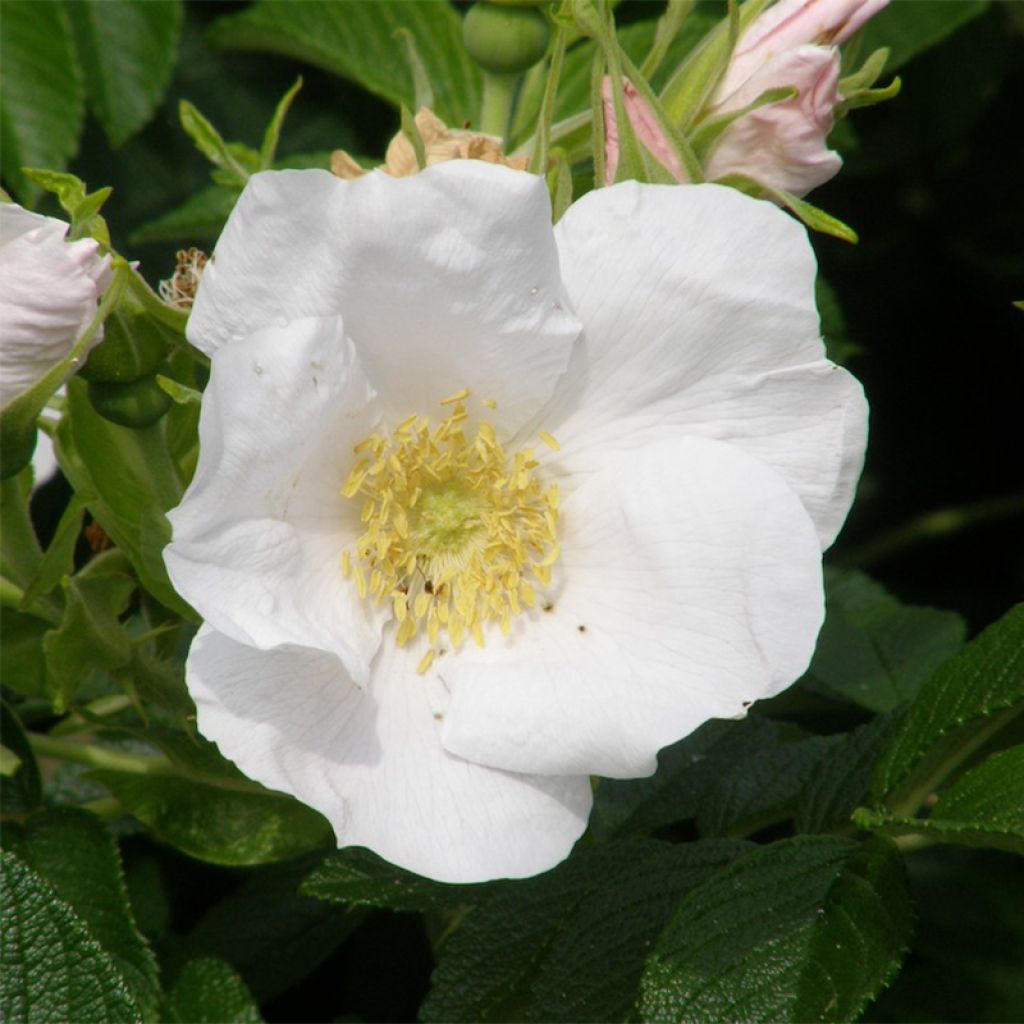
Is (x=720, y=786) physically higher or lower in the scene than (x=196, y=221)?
lower

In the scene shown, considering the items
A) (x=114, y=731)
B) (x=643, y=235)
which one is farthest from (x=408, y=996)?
(x=643, y=235)

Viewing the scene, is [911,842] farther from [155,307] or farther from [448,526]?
[155,307]

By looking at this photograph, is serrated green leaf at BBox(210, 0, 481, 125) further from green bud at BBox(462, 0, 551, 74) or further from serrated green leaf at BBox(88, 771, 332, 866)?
serrated green leaf at BBox(88, 771, 332, 866)

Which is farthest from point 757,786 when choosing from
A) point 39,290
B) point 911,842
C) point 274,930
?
point 39,290

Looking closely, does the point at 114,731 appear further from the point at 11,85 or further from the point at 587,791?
the point at 11,85

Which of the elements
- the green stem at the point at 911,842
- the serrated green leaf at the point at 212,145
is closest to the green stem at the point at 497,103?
the serrated green leaf at the point at 212,145

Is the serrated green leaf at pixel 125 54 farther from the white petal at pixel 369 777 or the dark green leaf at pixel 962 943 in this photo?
the dark green leaf at pixel 962 943

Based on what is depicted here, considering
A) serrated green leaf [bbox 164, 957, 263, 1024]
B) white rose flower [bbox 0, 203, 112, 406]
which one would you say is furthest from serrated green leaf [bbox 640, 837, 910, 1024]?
white rose flower [bbox 0, 203, 112, 406]
